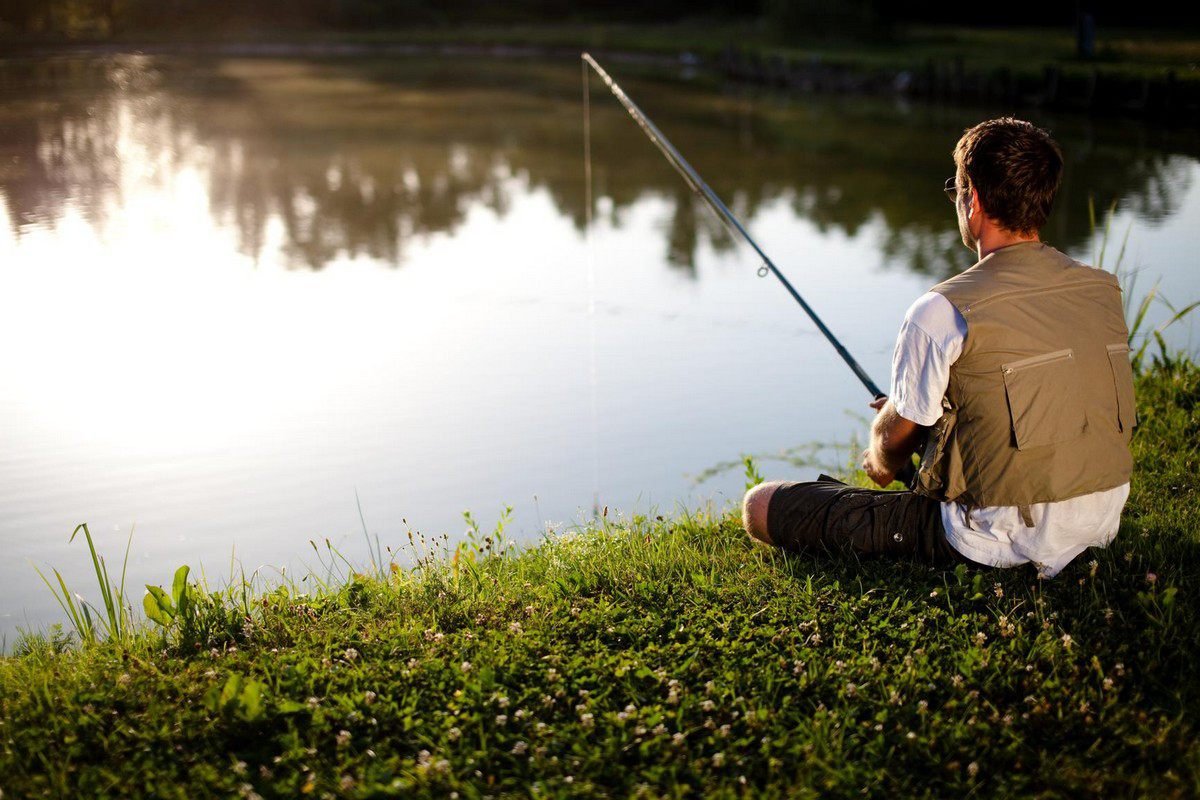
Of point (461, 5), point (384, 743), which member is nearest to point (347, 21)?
point (461, 5)

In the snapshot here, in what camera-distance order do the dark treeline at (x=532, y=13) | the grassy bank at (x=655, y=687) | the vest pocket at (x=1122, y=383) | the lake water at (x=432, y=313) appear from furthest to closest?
the dark treeline at (x=532, y=13) → the lake water at (x=432, y=313) → the vest pocket at (x=1122, y=383) → the grassy bank at (x=655, y=687)

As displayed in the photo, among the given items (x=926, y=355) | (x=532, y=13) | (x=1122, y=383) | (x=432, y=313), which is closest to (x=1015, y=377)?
(x=926, y=355)

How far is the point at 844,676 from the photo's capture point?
2945 millimetres

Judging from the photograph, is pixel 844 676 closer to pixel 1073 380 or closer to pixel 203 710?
pixel 1073 380

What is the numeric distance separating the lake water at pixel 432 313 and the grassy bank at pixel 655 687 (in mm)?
1503

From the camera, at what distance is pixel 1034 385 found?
2.99 m

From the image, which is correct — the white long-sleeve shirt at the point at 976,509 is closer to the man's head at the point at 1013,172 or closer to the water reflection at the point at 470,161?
the man's head at the point at 1013,172

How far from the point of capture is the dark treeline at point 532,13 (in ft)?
100.0

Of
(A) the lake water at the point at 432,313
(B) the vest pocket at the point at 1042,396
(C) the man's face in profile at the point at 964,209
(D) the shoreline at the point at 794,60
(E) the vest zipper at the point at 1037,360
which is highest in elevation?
(D) the shoreline at the point at 794,60

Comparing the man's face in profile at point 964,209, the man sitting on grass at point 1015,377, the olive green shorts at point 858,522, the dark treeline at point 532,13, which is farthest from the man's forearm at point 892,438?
the dark treeline at point 532,13

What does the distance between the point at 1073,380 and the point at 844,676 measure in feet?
3.12

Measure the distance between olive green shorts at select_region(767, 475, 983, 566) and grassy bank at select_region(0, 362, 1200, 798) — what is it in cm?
7

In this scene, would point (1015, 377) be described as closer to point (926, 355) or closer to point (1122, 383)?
point (926, 355)

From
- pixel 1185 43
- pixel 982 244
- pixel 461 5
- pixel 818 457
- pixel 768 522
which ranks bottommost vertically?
pixel 818 457
